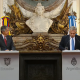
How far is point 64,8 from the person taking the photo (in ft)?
23.8

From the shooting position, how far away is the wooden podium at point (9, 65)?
2.84 metres

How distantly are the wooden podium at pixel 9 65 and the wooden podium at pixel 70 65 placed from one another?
739 mm

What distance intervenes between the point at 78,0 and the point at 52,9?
45.8 inches

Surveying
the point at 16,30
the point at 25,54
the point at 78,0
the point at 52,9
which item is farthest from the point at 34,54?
the point at 78,0

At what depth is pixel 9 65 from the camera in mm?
2852

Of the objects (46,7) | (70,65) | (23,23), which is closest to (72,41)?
(70,65)

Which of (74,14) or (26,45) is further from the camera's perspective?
(74,14)

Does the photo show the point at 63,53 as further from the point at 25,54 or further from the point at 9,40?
the point at 9,40

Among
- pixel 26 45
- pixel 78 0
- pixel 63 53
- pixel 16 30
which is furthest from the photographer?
pixel 78 0

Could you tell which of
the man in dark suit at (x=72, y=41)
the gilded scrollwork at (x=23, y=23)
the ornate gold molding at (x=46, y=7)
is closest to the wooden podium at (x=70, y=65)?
the man in dark suit at (x=72, y=41)

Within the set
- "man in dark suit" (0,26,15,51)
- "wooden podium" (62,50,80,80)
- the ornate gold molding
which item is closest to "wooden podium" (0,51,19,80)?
"man in dark suit" (0,26,15,51)

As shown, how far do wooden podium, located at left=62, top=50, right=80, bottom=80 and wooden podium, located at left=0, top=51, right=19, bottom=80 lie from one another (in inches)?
29.1

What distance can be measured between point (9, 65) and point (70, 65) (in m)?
0.95

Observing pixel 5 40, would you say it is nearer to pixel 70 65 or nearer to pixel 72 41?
pixel 72 41
